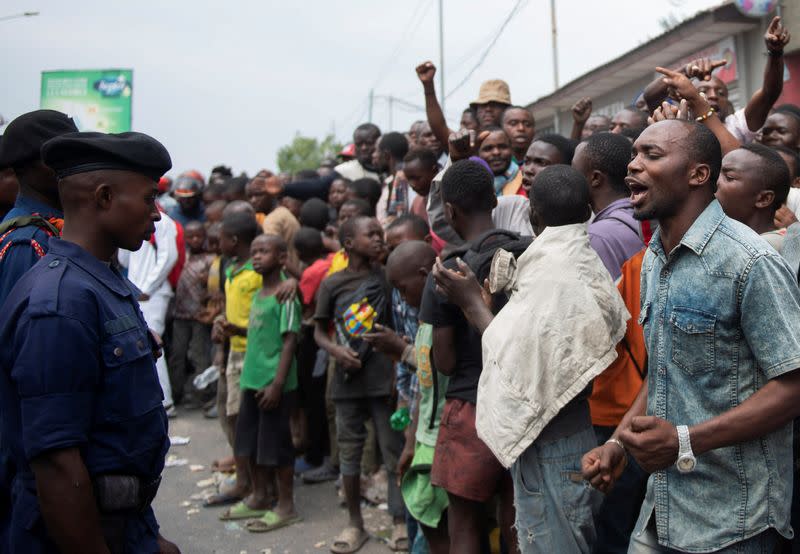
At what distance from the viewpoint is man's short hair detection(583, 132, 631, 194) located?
351 centimetres

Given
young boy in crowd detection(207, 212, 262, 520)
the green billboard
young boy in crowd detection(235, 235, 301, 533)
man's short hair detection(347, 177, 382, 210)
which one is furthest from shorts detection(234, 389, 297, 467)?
the green billboard

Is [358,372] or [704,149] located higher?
[704,149]

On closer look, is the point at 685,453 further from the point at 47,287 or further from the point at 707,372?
the point at 47,287

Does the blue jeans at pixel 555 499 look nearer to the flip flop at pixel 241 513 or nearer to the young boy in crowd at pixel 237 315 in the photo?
the flip flop at pixel 241 513

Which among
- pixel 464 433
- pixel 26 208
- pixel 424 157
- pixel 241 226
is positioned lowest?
pixel 464 433

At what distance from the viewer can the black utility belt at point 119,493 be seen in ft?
7.23

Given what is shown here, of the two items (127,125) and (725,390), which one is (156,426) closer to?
(725,390)

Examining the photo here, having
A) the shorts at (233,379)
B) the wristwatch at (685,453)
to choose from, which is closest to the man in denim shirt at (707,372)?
the wristwatch at (685,453)

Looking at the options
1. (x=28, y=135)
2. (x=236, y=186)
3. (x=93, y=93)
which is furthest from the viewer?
(x=93, y=93)

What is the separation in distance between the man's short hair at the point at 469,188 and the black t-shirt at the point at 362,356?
166cm

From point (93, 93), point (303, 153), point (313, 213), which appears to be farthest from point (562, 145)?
point (303, 153)

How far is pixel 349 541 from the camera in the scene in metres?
5.00

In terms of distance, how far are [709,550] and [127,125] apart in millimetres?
14928

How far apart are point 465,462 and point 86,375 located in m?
1.82
